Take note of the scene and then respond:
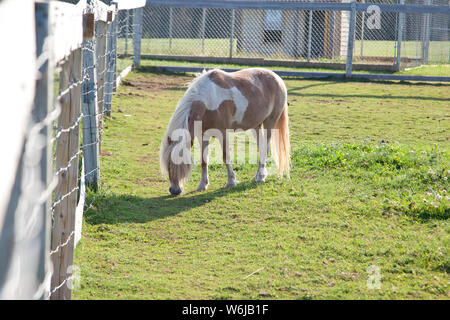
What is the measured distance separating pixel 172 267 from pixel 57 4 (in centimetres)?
249

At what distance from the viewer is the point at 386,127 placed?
370 inches

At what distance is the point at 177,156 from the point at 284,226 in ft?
4.33

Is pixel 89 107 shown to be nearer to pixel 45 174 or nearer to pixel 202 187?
pixel 202 187

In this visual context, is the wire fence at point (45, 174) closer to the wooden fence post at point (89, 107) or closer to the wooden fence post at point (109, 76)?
the wooden fence post at point (89, 107)

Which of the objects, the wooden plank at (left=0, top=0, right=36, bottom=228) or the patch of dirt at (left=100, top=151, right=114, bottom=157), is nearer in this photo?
the wooden plank at (left=0, top=0, right=36, bottom=228)

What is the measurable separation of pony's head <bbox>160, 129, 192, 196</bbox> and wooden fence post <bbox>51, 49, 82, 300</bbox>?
2.56m

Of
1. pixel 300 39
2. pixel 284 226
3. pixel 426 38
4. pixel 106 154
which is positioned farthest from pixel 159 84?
pixel 426 38

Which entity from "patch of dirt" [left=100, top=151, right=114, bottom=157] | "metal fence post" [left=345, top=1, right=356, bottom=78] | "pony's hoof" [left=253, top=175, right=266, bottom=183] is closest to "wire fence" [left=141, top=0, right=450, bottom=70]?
"metal fence post" [left=345, top=1, right=356, bottom=78]

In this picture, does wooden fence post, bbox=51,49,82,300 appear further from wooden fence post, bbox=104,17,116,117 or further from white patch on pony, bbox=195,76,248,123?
wooden fence post, bbox=104,17,116,117

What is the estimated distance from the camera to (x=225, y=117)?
234 inches

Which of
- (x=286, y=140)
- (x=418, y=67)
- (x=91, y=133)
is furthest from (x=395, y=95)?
(x=91, y=133)

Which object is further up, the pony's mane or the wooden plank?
the wooden plank

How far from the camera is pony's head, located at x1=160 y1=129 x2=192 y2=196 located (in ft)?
17.7

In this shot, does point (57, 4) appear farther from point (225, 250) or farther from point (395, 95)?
point (395, 95)
